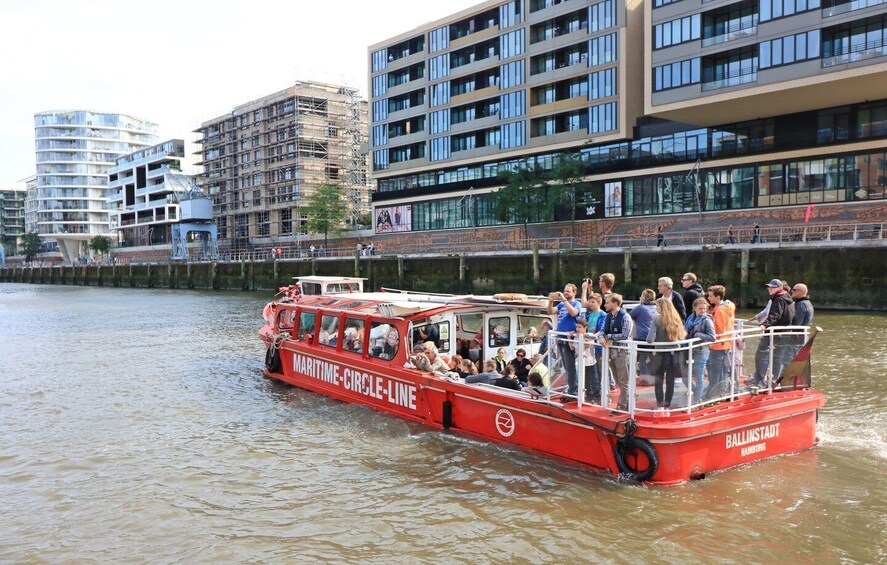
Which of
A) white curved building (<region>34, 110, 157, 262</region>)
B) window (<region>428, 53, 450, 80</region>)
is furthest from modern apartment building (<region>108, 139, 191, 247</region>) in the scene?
window (<region>428, 53, 450, 80</region>)

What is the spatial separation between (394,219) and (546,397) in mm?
63665

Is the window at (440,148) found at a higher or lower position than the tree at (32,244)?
higher

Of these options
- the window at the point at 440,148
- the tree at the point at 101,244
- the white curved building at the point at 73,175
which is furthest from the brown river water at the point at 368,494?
the white curved building at the point at 73,175

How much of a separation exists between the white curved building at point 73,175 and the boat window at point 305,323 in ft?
454

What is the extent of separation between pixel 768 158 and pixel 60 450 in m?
45.2

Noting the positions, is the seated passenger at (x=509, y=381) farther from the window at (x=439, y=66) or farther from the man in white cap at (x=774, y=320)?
the window at (x=439, y=66)

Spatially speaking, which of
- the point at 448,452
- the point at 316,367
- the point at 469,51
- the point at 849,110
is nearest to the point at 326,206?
the point at 469,51

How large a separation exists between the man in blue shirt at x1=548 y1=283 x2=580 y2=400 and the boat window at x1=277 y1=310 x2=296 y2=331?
370 inches

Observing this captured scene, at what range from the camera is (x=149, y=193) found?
117 metres

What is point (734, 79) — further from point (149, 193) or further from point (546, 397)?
point (149, 193)

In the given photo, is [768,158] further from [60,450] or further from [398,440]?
[60,450]

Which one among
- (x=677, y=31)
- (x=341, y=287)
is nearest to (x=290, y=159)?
(x=677, y=31)

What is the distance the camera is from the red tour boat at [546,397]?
29.3ft

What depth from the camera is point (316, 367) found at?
1579 centimetres
